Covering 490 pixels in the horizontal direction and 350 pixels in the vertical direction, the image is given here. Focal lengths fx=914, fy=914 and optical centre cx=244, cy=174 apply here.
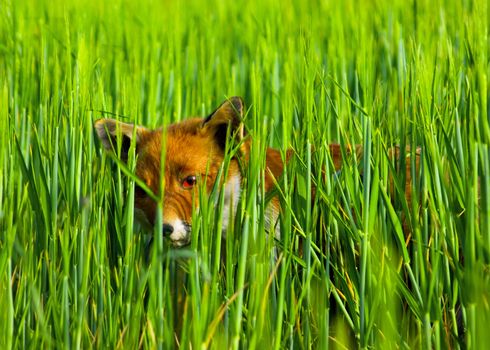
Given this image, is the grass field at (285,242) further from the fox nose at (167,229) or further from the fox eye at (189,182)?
the fox eye at (189,182)

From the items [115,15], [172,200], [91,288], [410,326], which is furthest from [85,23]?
[410,326]

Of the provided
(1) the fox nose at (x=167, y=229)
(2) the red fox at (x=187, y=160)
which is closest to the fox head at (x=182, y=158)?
(2) the red fox at (x=187, y=160)

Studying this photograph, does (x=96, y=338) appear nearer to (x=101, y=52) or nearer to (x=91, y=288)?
(x=91, y=288)

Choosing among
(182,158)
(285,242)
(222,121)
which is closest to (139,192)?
(182,158)

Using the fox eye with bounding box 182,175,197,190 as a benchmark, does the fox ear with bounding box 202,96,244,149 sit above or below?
above

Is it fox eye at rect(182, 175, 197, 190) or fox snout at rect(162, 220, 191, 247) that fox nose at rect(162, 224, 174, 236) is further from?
fox eye at rect(182, 175, 197, 190)

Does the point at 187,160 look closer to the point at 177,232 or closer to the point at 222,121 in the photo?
the point at 222,121

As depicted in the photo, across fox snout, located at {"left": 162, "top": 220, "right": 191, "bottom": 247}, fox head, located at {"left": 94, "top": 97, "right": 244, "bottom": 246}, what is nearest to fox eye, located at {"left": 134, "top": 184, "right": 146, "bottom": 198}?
fox head, located at {"left": 94, "top": 97, "right": 244, "bottom": 246}

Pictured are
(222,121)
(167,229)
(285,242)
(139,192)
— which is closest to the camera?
(285,242)

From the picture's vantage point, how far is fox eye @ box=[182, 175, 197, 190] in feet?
11.1

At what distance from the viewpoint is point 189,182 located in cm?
340

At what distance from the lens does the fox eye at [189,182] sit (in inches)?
133

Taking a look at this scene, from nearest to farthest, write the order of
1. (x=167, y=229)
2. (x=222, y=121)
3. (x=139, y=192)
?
1. (x=167, y=229)
2. (x=222, y=121)
3. (x=139, y=192)

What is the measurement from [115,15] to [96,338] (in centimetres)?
291
